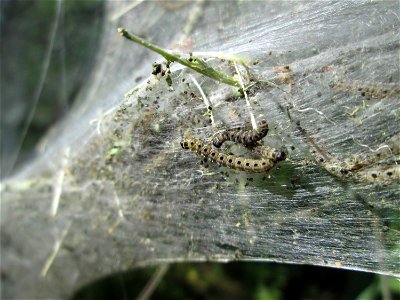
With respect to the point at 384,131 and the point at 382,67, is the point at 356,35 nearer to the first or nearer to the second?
the point at 382,67

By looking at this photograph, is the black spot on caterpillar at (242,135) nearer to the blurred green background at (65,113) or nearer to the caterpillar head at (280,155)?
the caterpillar head at (280,155)

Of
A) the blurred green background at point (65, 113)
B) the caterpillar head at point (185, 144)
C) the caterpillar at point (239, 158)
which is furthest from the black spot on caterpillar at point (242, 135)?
the blurred green background at point (65, 113)

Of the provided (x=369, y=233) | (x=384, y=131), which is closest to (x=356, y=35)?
(x=384, y=131)

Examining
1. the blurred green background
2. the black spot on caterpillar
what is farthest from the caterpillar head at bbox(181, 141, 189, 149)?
the blurred green background

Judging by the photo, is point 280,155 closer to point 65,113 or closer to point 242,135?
point 242,135

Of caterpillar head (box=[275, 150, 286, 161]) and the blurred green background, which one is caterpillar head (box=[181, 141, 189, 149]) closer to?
caterpillar head (box=[275, 150, 286, 161])

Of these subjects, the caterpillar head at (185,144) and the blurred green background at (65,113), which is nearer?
the caterpillar head at (185,144)

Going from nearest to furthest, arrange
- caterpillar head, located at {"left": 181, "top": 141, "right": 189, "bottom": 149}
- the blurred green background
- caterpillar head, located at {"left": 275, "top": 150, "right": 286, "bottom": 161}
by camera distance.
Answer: caterpillar head, located at {"left": 275, "top": 150, "right": 286, "bottom": 161} < caterpillar head, located at {"left": 181, "top": 141, "right": 189, "bottom": 149} < the blurred green background
